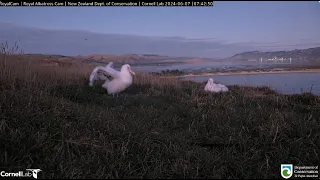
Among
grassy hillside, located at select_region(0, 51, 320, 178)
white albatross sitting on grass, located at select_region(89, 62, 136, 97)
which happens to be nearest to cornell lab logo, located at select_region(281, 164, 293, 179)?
grassy hillside, located at select_region(0, 51, 320, 178)

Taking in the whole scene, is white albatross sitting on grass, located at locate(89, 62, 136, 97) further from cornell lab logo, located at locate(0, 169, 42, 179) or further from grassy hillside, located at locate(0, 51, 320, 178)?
cornell lab logo, located at locate(0, 169, 42, 179)

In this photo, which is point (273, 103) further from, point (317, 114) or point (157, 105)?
point (157, 105)

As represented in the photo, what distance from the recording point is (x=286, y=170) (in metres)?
3.10

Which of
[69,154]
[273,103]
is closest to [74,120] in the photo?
[69,154]

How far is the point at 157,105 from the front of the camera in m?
6.14

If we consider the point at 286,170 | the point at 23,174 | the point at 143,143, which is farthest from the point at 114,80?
the point at 286,170

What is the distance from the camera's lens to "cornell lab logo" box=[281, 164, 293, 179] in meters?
3.06

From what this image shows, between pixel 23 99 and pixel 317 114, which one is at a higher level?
pixel 23 99

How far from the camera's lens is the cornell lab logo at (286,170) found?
3056 millimetres

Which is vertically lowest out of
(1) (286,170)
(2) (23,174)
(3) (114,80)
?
(1) (286,170)

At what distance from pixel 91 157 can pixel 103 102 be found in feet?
10.5

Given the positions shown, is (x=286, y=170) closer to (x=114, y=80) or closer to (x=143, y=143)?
(x=143, y=143)

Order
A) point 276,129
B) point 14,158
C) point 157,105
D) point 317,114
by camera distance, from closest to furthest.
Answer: point 14,158 < point 276,129 < point 317,114 < point 157,105

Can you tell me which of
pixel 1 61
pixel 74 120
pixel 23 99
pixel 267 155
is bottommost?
pixel 267 155
